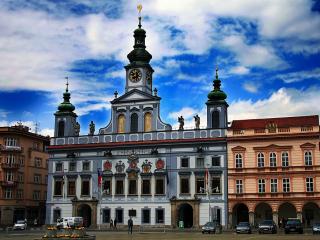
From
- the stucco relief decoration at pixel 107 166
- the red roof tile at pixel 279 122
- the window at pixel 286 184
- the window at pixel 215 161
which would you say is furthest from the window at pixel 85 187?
the window at pixel 286 184

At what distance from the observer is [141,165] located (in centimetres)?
7269

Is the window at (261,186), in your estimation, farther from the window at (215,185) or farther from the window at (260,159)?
the window at (215,185)

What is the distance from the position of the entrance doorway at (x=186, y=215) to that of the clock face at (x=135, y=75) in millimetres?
19320

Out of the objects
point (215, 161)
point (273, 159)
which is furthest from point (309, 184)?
point (215, 161)

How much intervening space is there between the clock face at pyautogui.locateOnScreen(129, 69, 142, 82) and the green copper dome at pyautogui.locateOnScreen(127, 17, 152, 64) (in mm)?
1407

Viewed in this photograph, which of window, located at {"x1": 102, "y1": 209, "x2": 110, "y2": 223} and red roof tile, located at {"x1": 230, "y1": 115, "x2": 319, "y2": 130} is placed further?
window, located at {"x1": 102, "y1": 209, "x2": 110, "y2": 223}

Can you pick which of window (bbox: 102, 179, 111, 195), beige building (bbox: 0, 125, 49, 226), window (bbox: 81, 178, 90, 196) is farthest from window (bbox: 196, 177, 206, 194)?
beige building (bbox: 0, 125, 49, 226)

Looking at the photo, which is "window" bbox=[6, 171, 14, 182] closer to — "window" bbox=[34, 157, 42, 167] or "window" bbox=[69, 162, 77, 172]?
"window" bbox=[34, 157, 42, 167]

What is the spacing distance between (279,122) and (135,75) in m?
21.5

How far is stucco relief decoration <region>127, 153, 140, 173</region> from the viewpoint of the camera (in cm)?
7275

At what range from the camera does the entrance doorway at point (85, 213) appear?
75.0 m

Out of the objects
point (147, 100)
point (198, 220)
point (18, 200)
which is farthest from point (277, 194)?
point (18, 200)

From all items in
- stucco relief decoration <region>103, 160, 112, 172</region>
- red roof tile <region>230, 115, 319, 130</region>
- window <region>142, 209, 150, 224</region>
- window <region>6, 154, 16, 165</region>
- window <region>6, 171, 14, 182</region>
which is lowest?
window <region>142, 209, 150, 224</region>

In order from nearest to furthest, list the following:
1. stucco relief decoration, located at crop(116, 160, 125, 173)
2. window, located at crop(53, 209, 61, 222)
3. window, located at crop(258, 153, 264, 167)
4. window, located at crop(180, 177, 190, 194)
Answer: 1. window, located at crop(258, 153, 264, 167)
2. window, located at crop(180, 177, 190, 194)
3. stucco relief decoration, located at crop(116, 160, 125, 173)
4. window, located at crop(53, 209, 61, 222)
